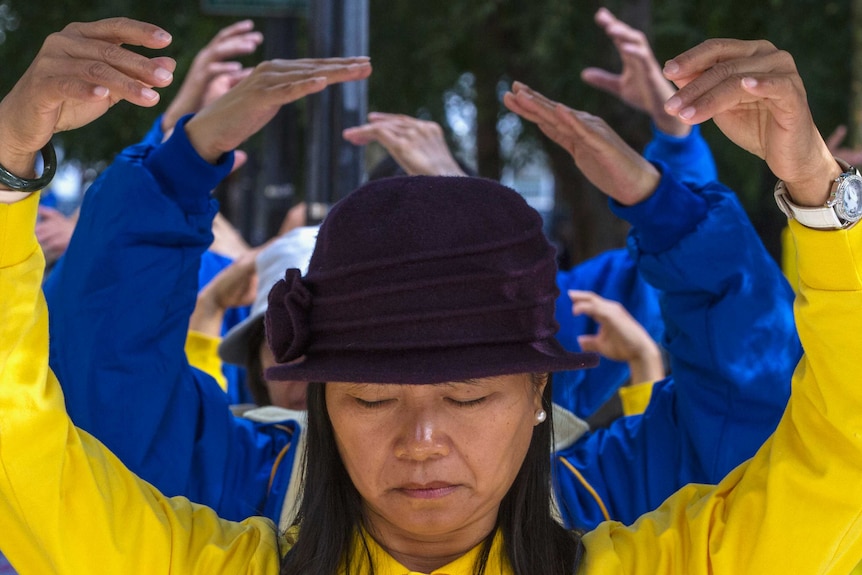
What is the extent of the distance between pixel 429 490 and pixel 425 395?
125mm

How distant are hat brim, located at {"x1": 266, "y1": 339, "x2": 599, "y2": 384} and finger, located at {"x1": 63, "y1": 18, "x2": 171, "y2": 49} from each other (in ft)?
1.49

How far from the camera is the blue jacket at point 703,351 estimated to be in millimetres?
2172

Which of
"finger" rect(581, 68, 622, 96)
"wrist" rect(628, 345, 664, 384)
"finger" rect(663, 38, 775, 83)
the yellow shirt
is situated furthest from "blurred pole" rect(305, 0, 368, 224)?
"finger" rect(663, 38, 775, 83)

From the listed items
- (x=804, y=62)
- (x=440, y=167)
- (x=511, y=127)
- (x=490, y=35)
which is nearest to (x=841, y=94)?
(x=804, y=62)

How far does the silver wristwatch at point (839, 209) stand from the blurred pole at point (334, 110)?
6.35 ft

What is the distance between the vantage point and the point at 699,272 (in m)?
2.17

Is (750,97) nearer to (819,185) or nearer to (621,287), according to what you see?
(819,185)

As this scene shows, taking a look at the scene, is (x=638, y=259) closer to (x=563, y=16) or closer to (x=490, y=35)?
(x=563, y=16)

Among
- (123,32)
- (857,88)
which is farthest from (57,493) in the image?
(857,88)

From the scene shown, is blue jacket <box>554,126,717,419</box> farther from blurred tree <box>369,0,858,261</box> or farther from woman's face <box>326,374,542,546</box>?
blurred tree <box>369,0,858,261</box>

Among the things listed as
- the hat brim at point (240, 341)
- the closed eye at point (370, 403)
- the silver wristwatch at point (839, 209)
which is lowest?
the hat brim at point (240, 341)

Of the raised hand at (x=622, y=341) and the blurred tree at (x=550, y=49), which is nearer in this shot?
the raised hand at (x=622, y=341)

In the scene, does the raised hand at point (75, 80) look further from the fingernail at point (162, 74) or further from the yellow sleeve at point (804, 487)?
the yellow sleeve at point (804, 487)

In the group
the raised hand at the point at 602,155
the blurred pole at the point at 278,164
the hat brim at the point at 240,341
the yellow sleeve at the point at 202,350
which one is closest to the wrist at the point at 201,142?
the hat brim at the point at 240,341
